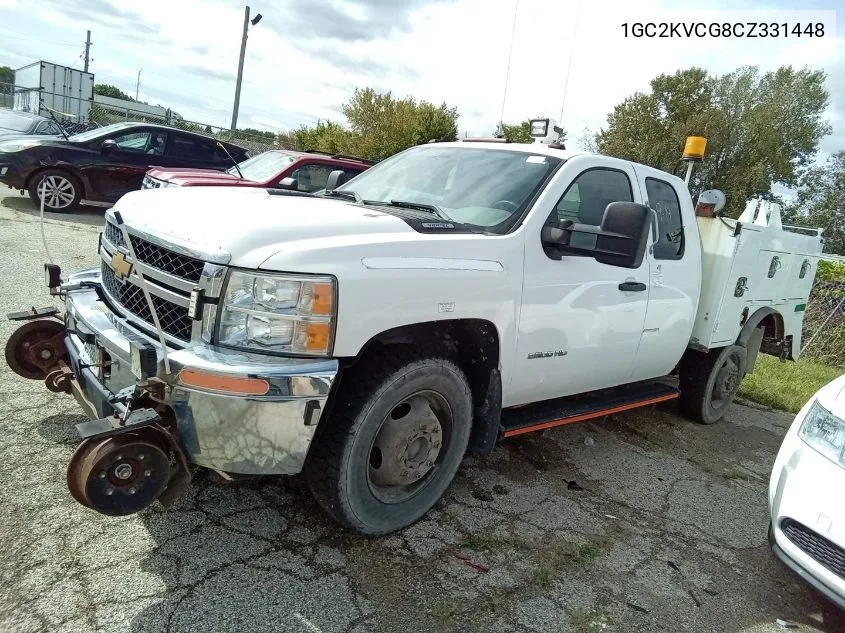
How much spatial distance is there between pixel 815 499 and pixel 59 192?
1081cm

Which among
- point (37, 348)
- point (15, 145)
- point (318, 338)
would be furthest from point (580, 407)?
point (15, 145)

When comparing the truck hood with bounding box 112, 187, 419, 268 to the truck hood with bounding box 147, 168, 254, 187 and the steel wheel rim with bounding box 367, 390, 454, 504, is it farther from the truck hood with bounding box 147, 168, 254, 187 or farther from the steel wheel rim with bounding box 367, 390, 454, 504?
the truck hood with bounding box 147, 168, 254, 187

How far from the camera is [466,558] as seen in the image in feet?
9.80

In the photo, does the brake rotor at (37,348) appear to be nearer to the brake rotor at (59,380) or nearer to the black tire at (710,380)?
the brake rotor at (59,380)

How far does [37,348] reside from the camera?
3375mm

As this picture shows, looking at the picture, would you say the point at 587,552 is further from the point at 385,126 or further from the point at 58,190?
the point at 385,126

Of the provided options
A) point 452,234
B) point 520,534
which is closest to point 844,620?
point 520,534

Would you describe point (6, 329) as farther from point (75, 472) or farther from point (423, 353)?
point (423, 353)

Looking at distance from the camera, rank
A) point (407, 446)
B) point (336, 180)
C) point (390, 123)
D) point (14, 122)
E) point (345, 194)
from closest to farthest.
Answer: point (407, 446) < point (345, 194) < point (336, 180) < point (14, 122) < point (390, 123)

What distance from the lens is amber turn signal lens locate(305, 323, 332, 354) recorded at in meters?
2.45

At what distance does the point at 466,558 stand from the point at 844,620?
6.14ft

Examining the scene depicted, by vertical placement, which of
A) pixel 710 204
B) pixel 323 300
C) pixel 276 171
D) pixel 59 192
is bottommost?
pixel 59 192

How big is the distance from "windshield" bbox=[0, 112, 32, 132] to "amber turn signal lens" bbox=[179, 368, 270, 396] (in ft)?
39.2

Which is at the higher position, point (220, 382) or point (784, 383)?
point (220, 382)
